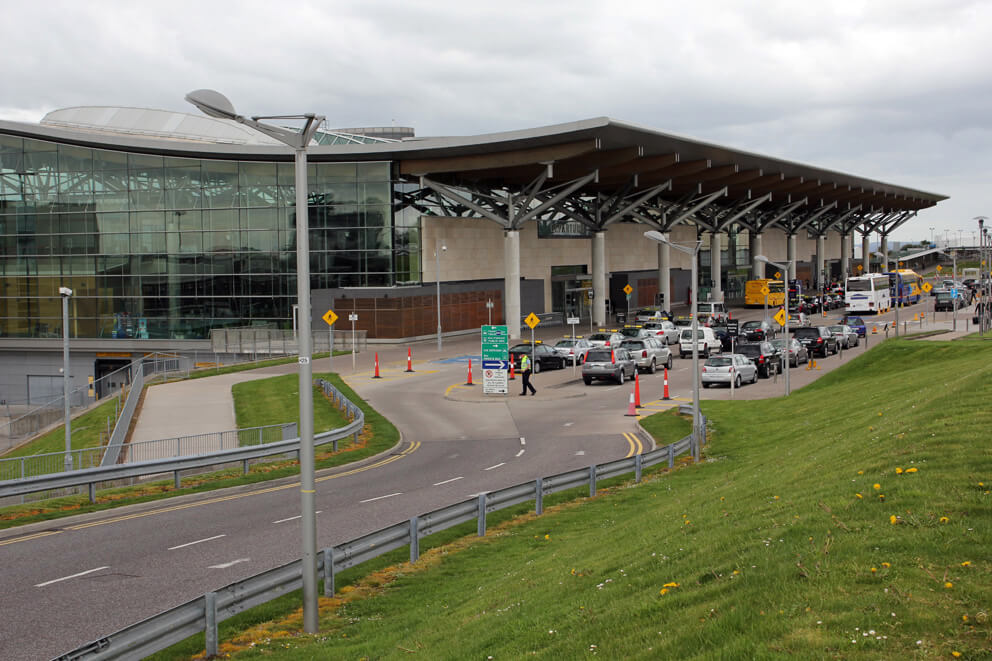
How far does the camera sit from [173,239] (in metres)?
70.1

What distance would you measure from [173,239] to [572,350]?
34534 millimetres

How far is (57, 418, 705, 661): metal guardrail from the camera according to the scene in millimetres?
10047

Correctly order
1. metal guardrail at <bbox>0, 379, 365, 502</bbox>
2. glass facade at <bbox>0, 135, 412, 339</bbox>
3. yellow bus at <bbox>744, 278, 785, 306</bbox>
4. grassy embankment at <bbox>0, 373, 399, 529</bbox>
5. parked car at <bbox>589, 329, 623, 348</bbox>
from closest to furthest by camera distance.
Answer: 1. metal guardrail at <bbox>0, 379, 365, 502</bbox>
2. grassy embankment at <bbox>0, 373, 399, 529</bbox>
3. parked car at <bbox>589, 329, 623, 348</bbox>
4. glass facade at <bbox>0, 135, 412, 339</bbox>
5. yellow bus at <bbox>744, 278, 785, 306</bbox>

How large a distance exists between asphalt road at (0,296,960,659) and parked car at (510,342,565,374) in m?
9.57

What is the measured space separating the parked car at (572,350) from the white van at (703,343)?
5.76m

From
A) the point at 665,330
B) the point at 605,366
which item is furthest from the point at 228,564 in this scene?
the point at 665,330

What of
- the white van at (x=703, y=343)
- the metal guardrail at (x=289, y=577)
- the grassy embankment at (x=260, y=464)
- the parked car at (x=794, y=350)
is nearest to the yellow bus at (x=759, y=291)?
the white van at (x=703, y=343)

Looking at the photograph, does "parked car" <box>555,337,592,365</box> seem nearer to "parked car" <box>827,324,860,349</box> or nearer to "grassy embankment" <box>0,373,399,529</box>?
"grassy embankment" <box>0,373,399,529</box>

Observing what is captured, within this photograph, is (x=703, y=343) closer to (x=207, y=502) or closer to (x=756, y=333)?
(x=756, y=333)

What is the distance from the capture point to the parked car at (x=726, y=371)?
139 ft

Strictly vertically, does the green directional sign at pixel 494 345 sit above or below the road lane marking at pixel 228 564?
above

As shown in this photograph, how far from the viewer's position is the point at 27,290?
72688 mm

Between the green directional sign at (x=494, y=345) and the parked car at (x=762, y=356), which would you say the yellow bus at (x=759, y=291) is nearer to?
the parked car at (x=762, y=356)

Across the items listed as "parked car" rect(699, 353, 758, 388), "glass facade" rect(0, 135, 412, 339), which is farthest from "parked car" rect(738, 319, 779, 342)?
"glass facade" rect(0, 135, 412, 339)
